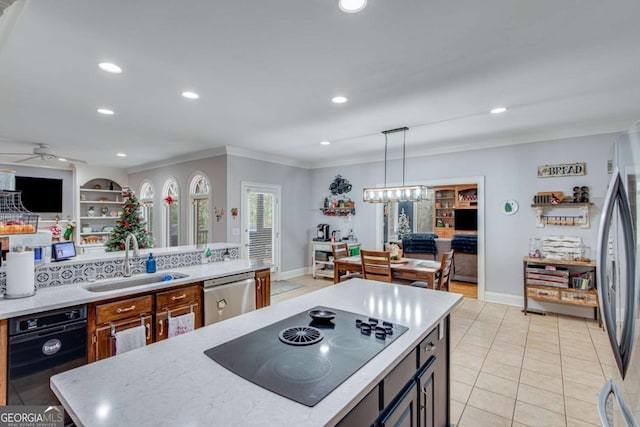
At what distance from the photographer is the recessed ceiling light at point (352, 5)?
1.74 metres

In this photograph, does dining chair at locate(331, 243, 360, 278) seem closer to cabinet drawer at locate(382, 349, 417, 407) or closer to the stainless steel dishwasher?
the stainless steel dishwasher

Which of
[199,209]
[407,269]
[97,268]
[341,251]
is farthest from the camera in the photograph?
[199,209]

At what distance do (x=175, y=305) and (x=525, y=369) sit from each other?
3.25 metres

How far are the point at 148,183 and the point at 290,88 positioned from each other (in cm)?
609

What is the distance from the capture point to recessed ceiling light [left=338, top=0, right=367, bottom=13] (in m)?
1.74

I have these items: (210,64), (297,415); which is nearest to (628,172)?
(297,415)

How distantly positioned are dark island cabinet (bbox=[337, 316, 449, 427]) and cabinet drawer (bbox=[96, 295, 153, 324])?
2.10m

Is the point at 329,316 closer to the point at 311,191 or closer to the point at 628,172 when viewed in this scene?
the point at 628,172

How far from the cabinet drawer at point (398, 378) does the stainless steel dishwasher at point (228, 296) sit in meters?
2.11

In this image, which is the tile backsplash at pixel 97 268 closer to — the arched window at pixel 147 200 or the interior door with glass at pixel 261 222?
the interior door with glass at pixel 261 222

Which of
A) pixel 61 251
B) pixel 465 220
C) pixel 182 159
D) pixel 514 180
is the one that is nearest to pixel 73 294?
pixel 61 251

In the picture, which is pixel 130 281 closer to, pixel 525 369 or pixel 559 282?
pixel 525 369

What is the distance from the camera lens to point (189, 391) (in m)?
0.98

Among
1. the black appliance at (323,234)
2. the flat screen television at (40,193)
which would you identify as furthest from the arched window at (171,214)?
the black appliance at (323,234)
